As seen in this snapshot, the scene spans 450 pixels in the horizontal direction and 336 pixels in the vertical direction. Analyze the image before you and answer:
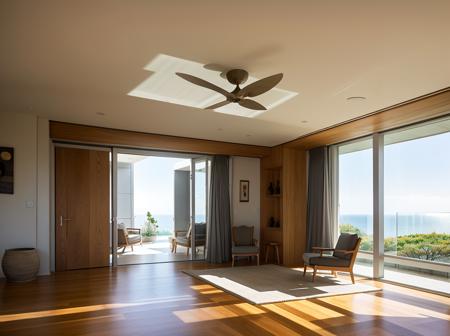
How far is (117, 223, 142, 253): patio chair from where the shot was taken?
7.66m

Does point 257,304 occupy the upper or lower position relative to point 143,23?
lower

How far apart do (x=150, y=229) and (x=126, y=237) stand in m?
1.97

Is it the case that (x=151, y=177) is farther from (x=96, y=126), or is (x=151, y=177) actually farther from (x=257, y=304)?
(x=257, y=304)

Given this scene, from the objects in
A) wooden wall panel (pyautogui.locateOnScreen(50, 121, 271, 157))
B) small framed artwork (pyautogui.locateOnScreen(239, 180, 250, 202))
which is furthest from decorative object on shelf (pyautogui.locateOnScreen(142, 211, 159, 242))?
wooden wall panel (pyautogui.locateOnScreen(50, 121, 271, 157))

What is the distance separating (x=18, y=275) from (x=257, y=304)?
363cm

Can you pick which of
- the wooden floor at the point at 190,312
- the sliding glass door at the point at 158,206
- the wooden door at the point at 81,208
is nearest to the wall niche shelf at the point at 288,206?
the sliding glass door at the point at 158,206

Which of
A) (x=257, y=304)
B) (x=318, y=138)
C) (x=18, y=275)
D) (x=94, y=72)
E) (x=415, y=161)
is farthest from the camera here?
(x=318, y=138)

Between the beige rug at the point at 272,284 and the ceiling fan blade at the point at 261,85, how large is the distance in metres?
2.56

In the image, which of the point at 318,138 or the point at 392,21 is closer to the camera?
the point at 392,21

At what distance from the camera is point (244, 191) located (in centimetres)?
837

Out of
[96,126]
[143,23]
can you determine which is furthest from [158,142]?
[143,23]

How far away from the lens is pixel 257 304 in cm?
439

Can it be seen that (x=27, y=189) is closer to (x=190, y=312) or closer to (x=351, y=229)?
(x=190, y=312)

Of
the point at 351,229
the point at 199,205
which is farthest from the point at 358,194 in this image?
the point at 199,205
